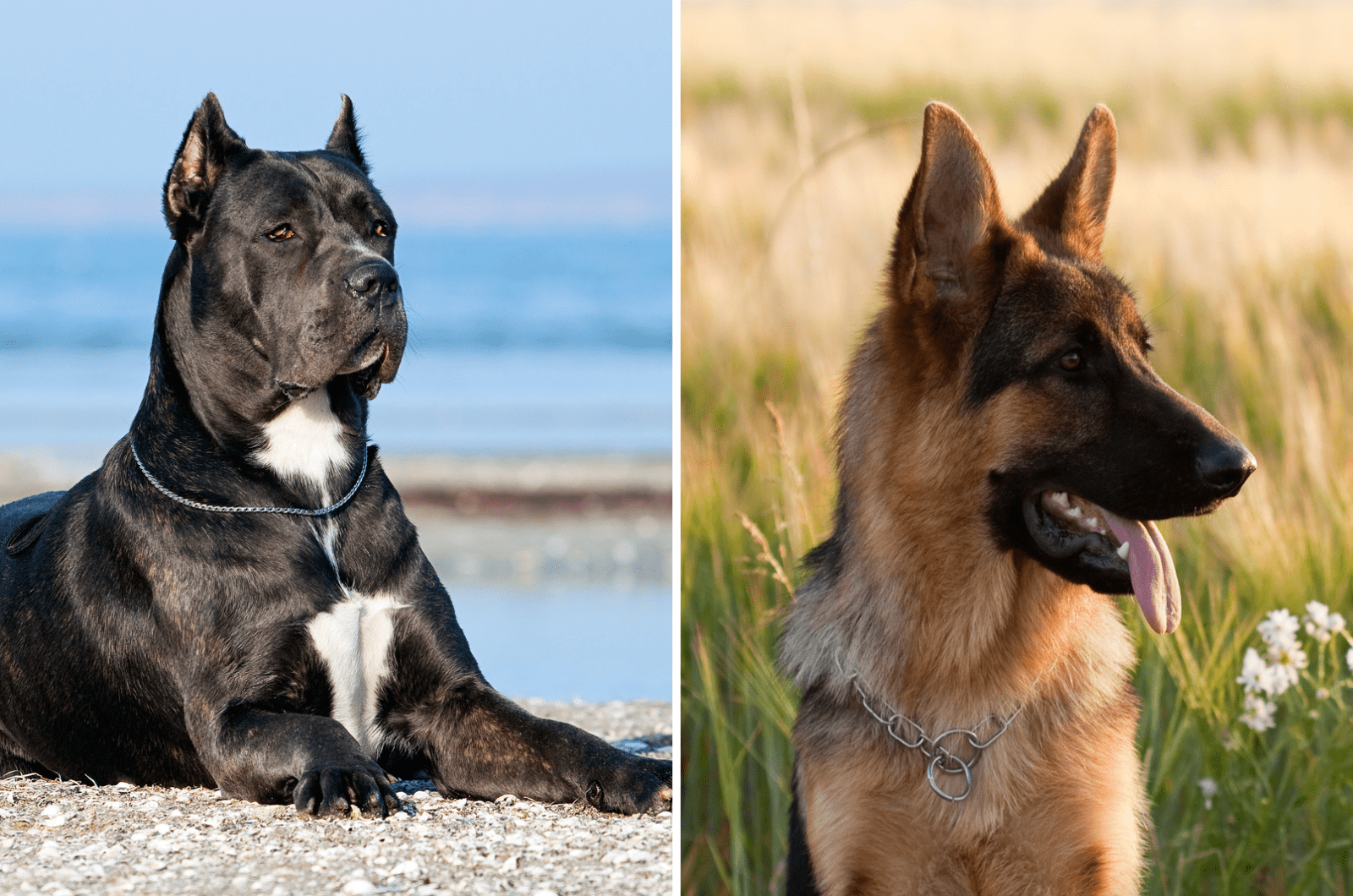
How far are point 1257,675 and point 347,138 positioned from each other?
3390 millimetres

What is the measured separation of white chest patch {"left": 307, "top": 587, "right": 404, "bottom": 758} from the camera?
12.0 feet

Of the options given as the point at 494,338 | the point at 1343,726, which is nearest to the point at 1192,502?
the point at 1343,726

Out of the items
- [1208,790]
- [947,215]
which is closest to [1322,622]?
[1208,790]

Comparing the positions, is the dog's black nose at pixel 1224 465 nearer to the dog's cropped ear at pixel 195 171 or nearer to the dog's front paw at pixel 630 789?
the dog's front paw at pixel 630 789

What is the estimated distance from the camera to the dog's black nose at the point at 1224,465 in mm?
2717

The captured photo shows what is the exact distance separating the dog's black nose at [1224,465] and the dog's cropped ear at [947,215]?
67cm

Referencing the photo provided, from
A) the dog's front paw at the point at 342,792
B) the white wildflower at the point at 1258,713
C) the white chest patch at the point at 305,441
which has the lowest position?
the dog's front paw at the point at 342,792

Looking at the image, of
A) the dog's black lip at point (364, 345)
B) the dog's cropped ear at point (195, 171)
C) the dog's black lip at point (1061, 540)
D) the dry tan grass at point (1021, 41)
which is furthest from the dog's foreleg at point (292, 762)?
the dry tan grass at point (1021, 41)

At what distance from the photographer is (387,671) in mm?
3803

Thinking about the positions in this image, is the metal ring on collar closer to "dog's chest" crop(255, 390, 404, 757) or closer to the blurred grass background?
the blurred grass background

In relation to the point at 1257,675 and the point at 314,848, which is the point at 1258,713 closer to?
the point at 1257,675

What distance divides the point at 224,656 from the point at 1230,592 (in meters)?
3.07

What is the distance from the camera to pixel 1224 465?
8.91 ft

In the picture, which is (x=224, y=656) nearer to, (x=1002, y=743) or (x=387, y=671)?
(x=387, y=671)
